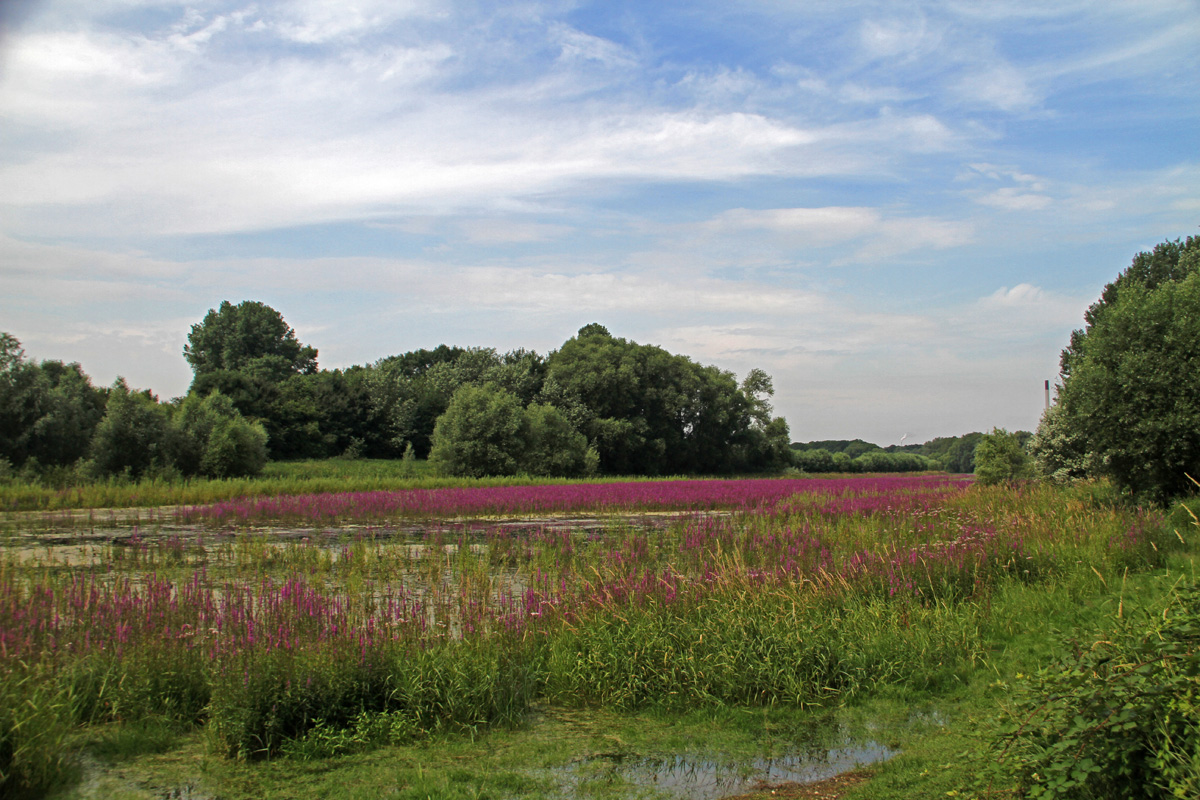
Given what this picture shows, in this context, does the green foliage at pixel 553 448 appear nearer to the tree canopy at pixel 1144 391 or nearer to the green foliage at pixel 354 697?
the tree canopy at pixel 1144 391

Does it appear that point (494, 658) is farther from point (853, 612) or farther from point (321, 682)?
point (853, 612)

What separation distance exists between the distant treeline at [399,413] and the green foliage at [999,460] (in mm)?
22067

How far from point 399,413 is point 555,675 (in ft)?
166

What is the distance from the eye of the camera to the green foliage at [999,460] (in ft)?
81.0

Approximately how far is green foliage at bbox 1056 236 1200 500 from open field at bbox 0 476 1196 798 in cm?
551

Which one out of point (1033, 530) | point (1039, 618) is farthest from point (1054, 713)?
point (1033, 530)

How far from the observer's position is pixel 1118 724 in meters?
2.93

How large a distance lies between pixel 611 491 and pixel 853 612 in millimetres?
18455

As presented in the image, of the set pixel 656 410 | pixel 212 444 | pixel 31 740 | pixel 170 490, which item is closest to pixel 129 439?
pixel 212 444

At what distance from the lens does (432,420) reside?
55656mm

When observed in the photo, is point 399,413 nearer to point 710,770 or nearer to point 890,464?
point 890,464

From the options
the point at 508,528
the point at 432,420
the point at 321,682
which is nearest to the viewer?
the point at 321,682

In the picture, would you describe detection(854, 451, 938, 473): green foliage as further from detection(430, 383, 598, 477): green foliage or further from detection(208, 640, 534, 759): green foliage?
detection(208, 640, 534, 759): green foliage

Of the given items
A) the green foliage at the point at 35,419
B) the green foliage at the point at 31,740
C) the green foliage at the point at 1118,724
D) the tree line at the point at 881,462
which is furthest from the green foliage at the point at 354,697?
the tree line at the point at 881,462
